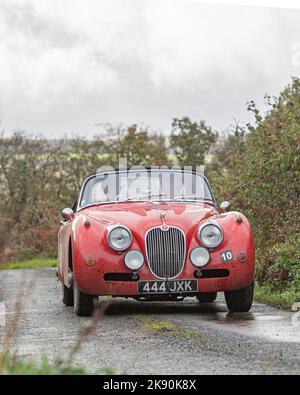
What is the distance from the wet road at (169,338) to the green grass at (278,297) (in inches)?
6.8

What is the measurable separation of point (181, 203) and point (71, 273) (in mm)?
1339

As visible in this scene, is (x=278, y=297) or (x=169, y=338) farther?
(x=278, y=297)

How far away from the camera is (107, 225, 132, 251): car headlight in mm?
8094

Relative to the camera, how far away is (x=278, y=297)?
9.40 m

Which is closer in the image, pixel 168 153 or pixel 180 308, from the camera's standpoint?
pixel 180 308

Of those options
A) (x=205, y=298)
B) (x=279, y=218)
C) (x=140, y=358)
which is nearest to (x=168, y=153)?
(x=279, y=218)

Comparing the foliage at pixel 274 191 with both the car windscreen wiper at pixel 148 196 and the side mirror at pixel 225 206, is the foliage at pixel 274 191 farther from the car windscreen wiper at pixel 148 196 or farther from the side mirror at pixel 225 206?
the car windscreen wiper at pixel 148 196

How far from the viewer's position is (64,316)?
853 centimetres

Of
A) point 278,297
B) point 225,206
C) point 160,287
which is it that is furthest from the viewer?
point 278,297

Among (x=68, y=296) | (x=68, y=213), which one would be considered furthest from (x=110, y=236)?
(x=68, y=296)

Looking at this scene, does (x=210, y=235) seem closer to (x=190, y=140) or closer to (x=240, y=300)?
(x=240, y=300)

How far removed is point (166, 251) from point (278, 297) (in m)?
1.83
